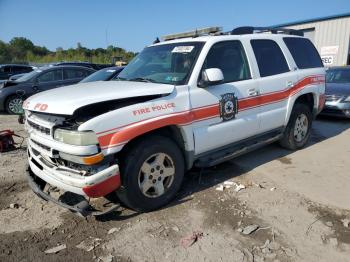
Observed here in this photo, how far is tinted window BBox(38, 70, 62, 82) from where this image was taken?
1144 cm

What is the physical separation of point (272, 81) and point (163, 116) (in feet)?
7.24

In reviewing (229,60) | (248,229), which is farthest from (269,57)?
(248,229)

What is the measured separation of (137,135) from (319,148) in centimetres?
413

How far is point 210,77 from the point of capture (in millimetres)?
4039

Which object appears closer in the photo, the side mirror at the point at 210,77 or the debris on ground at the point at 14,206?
the side mirror at the point at 210,77

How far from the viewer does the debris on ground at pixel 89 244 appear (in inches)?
132

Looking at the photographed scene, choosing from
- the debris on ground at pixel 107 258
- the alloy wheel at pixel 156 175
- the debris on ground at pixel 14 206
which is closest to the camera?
the debris on ground at pixel 107 258

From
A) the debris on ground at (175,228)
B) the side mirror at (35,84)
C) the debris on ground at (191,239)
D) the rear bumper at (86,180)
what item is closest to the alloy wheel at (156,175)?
the rear bumper at (86,180)

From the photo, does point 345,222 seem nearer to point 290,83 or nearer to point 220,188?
point 220,188

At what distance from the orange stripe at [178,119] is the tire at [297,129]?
521mm

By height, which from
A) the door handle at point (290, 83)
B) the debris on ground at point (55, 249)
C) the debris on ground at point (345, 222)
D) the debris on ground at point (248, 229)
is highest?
the door handle at point (290, 83)

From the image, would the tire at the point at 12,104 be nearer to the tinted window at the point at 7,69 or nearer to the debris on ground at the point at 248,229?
the tinted window at the point at 7,69

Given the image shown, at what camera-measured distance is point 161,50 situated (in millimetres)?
4922

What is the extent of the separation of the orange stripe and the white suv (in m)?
0.01
